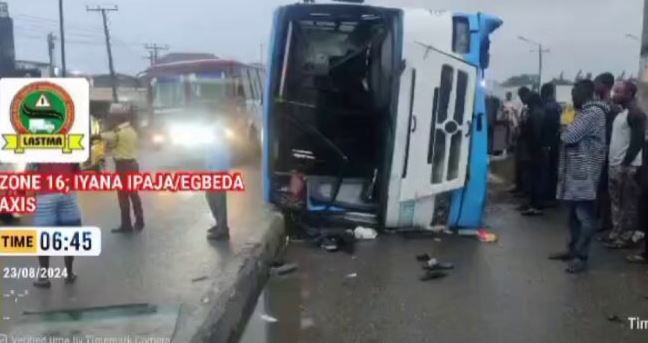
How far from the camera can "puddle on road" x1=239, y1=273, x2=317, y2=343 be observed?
4074 millimetres

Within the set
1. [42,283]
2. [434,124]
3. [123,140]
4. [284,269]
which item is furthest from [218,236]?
[42,283]

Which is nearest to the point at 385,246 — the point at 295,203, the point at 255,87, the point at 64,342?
the point at 295,203

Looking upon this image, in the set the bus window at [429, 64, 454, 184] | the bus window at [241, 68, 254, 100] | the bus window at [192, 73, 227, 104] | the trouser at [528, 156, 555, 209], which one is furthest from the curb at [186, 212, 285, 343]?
the bus window at [241, 68, 254, 100]

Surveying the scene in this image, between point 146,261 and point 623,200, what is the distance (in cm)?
387

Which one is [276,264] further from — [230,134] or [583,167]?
[583,167]

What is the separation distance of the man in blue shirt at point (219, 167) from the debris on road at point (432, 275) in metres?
1.74

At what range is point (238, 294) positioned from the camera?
14.5 ft

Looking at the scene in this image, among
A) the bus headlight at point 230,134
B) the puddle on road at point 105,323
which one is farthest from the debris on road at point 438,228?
the puddle on road at point 105,323

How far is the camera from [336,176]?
22.2 feet

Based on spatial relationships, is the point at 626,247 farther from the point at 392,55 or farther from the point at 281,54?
the point at 281,54

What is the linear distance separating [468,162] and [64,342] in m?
4.04

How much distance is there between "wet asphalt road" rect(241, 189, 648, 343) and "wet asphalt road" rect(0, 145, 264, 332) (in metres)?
0.56
